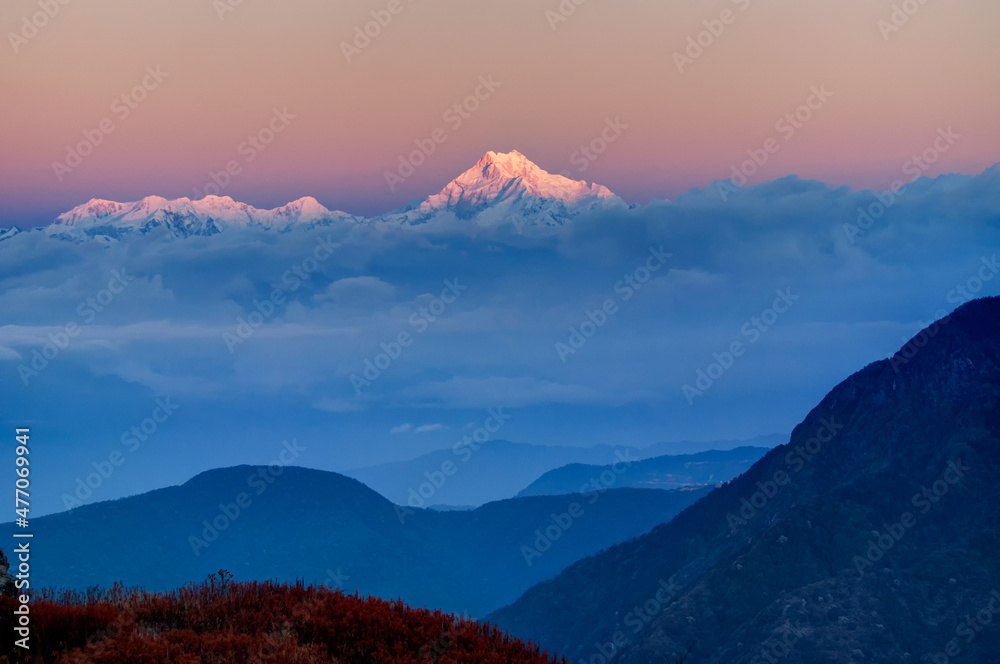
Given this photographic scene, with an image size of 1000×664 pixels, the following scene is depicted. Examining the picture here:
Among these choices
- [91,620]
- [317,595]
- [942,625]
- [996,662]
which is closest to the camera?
[91,620]

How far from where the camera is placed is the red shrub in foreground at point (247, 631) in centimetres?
1908

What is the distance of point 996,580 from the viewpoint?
198375 mm

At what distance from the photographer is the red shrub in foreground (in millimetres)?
19078

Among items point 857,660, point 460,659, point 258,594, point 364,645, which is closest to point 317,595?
point 258,594

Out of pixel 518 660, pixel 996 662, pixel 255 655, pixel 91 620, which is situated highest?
pixel 91 620

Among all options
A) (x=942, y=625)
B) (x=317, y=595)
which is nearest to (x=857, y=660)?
(x=942, y=625)

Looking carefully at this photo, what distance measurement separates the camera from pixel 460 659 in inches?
778

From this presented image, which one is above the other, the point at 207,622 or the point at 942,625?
the point at 207,622

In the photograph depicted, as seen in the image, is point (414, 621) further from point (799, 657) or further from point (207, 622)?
point (799, 657)

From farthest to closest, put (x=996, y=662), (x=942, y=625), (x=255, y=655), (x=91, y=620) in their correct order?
1. (x=942, y=625)
2. (x=996, y=662)
3. (x=91, y=620)
4. (x=255, y=655)

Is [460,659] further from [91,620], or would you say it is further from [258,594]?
[91,620]

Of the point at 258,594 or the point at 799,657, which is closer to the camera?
the point at 258,594

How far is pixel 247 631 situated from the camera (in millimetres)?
20875

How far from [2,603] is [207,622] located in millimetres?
3956
